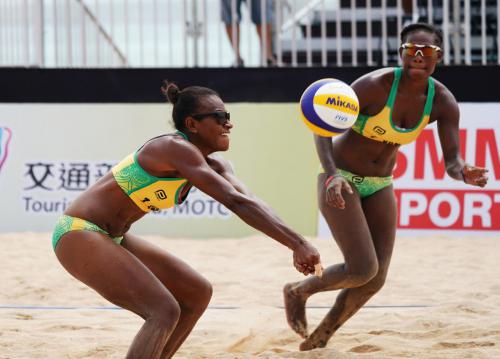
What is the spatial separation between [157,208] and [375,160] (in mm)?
1600

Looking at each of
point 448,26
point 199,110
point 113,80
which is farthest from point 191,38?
point 199,110

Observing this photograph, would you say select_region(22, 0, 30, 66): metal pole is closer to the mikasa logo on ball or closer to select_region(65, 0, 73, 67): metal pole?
select_region(65, 0, 73, 67): metal pole

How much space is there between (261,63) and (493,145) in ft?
9.44

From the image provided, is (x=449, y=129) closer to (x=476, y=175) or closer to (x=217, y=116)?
(x=476, y=175)

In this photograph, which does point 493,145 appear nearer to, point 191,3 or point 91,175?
point 191,3

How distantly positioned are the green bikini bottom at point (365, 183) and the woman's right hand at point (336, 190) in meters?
0.40

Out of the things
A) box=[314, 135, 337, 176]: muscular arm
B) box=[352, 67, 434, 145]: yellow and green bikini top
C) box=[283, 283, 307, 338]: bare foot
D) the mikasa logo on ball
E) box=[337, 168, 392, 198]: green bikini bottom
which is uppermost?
the mikasa logo on ball

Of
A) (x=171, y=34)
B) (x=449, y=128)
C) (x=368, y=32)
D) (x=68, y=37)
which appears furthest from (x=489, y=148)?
(x=68, y=37)

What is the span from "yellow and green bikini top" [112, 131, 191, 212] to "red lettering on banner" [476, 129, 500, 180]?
594 cm

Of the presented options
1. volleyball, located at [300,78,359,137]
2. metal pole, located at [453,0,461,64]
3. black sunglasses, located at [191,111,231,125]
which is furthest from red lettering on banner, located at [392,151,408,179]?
black sunglasses, located at [191,111,231,125]

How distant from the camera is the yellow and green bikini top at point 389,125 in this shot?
16.2 feet

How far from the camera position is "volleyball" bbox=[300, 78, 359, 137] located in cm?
461

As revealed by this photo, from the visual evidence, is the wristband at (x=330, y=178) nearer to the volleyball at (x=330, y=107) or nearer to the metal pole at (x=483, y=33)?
the volleyball at (x=330, y=107)

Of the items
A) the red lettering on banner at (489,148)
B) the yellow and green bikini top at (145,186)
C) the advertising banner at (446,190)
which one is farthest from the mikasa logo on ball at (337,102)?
the red lettering on banner at (489,148)
